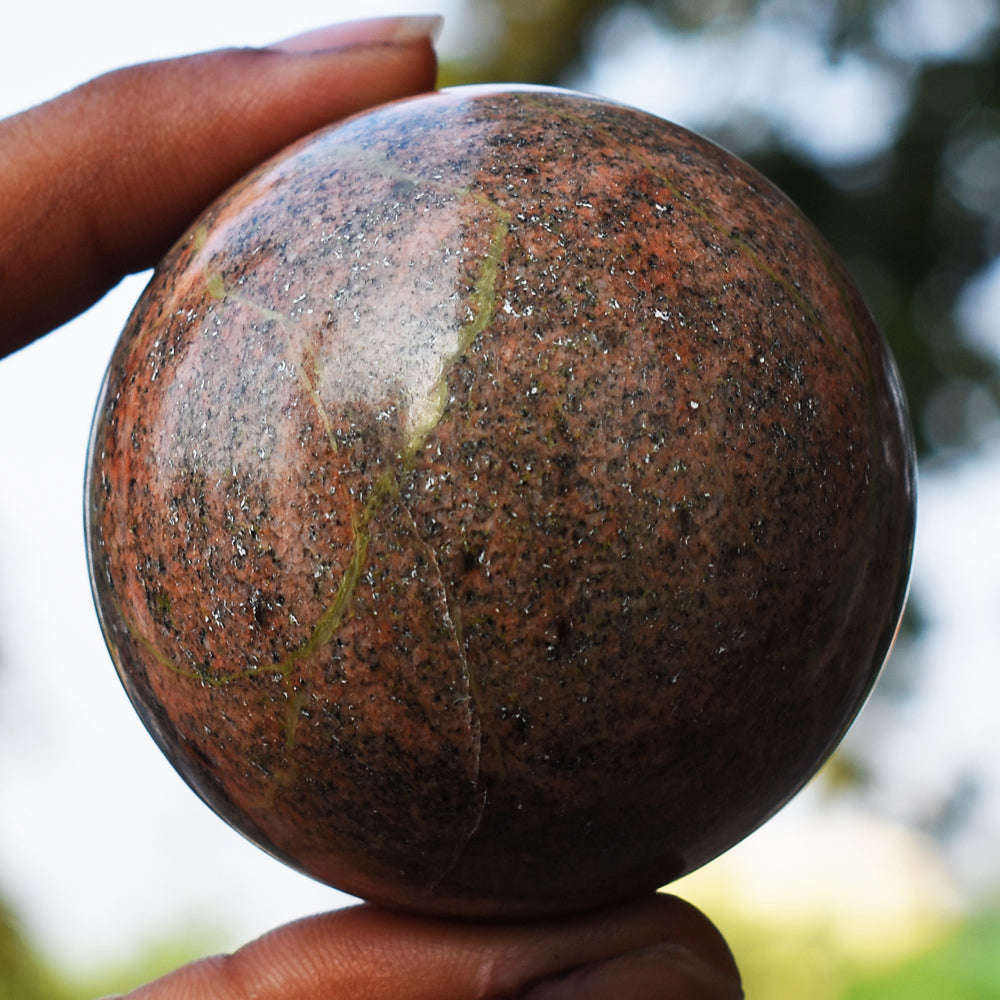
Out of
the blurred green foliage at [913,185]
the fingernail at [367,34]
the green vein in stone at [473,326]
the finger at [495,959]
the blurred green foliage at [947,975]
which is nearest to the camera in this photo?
the green vein in stone at [473,326]

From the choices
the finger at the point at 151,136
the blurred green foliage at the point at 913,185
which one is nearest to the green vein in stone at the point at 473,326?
the finger at the point at 151,136

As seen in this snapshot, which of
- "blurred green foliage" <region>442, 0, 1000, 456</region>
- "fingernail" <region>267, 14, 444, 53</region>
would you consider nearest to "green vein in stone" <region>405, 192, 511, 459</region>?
"fingernail" <region>267, 14, 444, 53</region>

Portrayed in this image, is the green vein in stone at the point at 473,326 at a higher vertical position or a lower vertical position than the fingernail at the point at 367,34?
lower

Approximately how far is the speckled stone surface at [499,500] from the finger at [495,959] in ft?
0.79

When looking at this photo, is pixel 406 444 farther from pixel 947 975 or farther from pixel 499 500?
pixel 947 975

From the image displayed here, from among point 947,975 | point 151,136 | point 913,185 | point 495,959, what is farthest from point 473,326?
point 947,975

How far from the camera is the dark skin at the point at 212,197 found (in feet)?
6.82

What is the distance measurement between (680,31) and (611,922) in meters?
5.40

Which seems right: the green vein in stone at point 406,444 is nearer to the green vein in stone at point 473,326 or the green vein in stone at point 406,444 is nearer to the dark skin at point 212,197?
the green vein in stone at point 473,326

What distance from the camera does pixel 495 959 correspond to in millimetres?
2053

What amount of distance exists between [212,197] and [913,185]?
15.5ft

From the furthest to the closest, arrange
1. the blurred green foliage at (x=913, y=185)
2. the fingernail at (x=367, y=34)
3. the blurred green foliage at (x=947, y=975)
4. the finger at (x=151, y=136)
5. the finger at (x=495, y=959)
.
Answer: the blurred green foliage at (x=947, y=975) → the blurred green foliage at (x=913, y=185) → the fingernail at (x=367, y=34) → the finger at (x=151, y=136) → the finger at (x=495, y=959)

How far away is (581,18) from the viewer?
6691 mm

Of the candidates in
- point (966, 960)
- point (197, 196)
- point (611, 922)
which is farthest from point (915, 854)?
point (197, 196)
